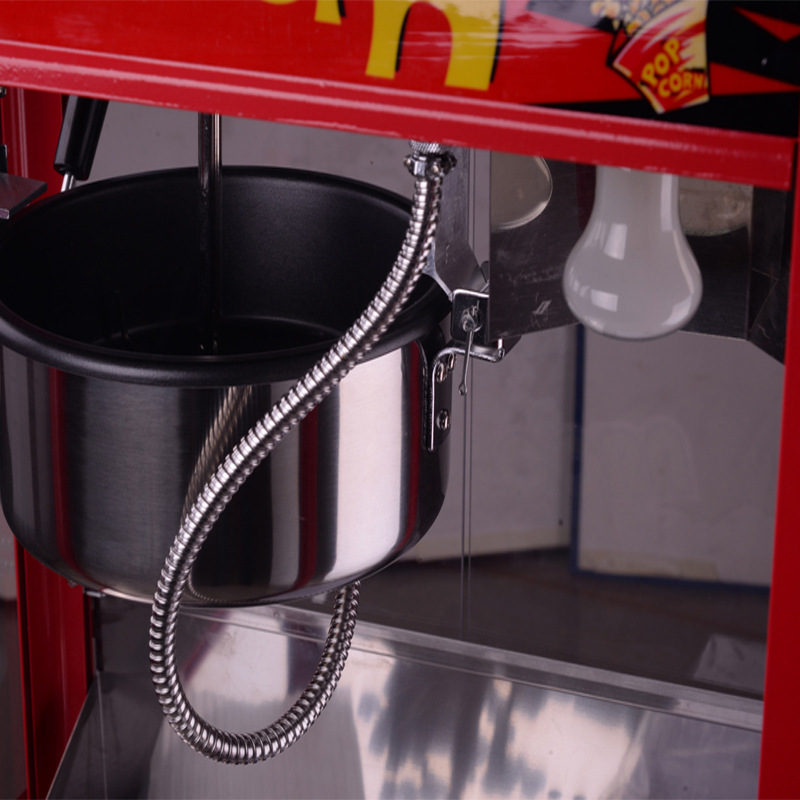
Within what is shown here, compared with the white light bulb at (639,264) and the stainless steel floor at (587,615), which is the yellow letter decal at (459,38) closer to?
the white light bulb at (639,264)

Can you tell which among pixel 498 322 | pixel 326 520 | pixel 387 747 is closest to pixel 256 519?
pixel 326 520

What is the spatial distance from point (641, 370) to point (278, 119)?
31.4 inches

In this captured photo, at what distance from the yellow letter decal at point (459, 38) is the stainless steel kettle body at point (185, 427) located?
171 mm

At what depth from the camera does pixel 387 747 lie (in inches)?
47.3

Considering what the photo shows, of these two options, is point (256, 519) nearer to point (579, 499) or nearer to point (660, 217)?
point (660, 217)

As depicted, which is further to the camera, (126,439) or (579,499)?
(579,499)

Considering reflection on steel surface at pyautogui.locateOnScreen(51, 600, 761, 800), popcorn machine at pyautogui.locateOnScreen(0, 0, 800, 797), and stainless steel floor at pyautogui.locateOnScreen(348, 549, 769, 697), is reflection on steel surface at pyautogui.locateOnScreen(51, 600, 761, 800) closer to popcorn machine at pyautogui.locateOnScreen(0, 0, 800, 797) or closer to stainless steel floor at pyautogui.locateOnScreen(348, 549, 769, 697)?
stainless steel floor at pyautogui.locateOnScreen(348, 549, 769, 697)

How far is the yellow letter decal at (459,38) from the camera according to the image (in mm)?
445

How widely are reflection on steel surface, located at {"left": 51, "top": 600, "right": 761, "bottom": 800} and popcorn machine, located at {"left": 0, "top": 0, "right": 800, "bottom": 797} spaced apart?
44cm

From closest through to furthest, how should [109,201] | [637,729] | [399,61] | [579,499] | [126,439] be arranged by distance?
[399,61], [126,439], [109,201], [637,729], [579,499]

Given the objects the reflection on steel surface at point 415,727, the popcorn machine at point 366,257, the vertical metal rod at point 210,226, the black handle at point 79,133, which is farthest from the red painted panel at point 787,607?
the reflection on steel surface at point 415,727

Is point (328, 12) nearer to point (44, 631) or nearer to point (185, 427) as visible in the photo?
point (185, 427)

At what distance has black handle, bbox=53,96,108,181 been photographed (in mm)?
737

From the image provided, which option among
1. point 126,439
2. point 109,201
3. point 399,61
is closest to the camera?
point 399,61
